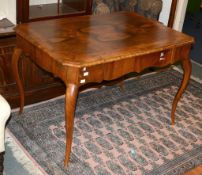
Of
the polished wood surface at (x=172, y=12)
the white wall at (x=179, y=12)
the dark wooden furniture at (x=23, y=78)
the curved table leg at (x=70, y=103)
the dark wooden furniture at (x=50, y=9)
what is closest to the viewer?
the curved table leg at (x=70, y=103)

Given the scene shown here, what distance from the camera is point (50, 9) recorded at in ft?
10.5

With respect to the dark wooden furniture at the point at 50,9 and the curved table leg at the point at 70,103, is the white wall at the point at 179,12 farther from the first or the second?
the curved table leg at the point at 70,103

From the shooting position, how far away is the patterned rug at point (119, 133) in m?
2.61

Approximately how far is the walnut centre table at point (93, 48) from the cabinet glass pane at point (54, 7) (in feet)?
1.37

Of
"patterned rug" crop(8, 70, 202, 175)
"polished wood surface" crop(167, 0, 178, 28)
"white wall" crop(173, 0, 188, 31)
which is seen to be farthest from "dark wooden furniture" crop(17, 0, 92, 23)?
"white wall" crop(173, 0, 188, 31)

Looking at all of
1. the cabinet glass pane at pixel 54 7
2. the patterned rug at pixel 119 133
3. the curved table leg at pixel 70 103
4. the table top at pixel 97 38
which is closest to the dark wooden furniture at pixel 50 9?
the cabinet glass pane at pixel 54 7

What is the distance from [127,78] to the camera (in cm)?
389

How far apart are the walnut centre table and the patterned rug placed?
20 cm

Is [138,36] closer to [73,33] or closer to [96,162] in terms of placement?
[73,33]

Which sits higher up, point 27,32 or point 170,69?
point 27,32

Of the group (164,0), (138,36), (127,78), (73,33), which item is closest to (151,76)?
(127,78)

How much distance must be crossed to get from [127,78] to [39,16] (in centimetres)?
125

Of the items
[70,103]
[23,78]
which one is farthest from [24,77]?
[70,103]

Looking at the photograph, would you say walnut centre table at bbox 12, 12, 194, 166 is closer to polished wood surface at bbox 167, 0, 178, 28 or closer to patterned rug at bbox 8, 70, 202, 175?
patterned rug at bbox 8, 70, 202, 175
